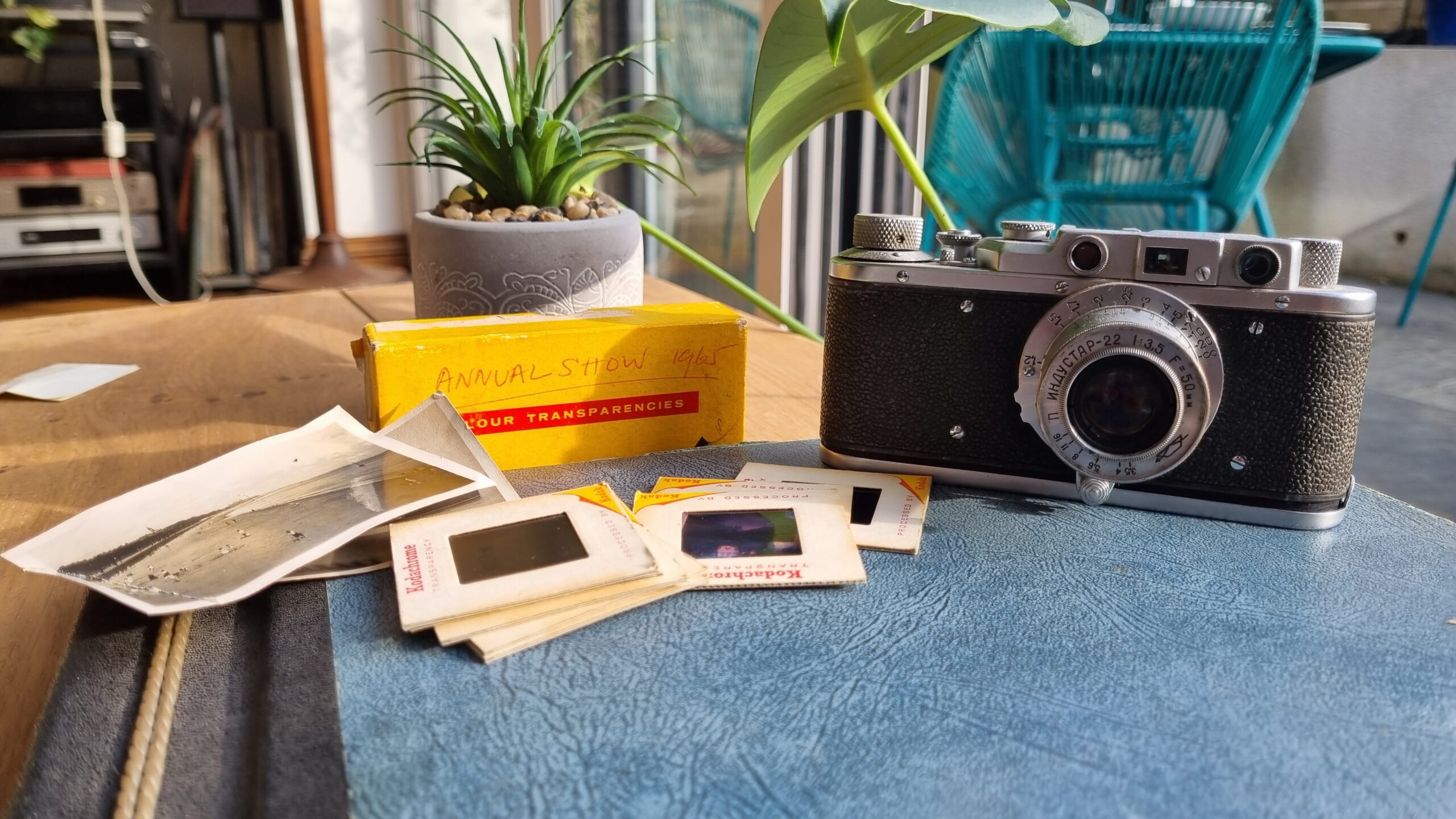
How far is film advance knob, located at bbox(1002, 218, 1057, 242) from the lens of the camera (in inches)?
20.8

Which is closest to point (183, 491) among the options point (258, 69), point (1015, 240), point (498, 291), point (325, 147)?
point (498, 291)

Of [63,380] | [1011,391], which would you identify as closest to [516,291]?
[1011,391]

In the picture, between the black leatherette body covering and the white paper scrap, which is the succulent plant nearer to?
the black leatherette body covering

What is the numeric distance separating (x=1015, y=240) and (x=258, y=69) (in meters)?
2.79

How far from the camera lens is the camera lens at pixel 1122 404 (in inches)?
19.7

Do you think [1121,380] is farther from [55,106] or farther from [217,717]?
[55,106]

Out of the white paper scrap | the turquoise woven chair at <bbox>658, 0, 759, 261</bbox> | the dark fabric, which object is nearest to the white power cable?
the turquoise woven chair at <bbox>658, 0, 759, 261</bbox>

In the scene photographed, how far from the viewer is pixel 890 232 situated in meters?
0.54

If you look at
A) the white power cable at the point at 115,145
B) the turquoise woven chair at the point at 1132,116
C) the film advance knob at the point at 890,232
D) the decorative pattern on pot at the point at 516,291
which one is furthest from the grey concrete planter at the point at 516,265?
the white power cable at the point at 115,145

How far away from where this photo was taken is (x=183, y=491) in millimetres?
509

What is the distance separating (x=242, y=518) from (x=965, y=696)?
350mm

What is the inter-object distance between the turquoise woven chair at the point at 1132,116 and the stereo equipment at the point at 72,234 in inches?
77.3

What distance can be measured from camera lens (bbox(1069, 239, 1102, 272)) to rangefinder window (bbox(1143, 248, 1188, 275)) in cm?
2

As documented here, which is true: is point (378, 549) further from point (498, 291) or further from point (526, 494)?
point (498, 291)
